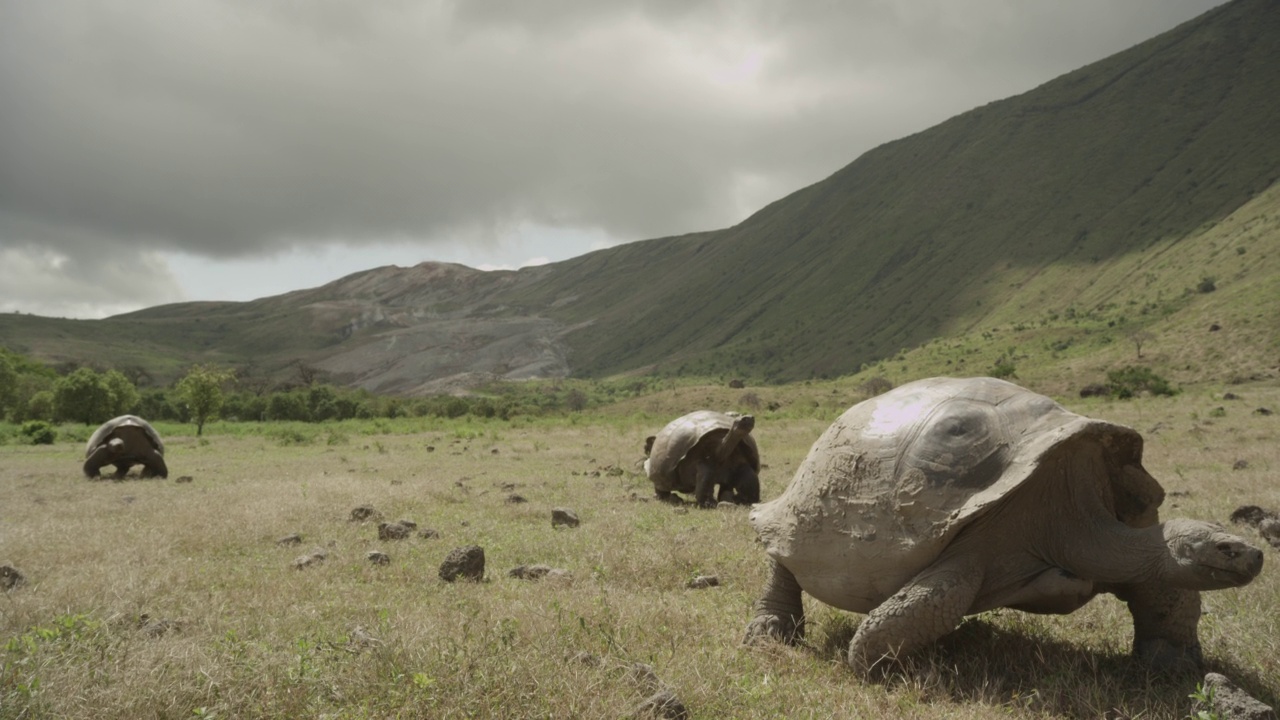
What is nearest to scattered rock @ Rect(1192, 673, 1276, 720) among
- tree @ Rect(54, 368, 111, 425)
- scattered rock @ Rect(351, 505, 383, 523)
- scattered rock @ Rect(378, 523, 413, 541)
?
scattered rock @ Rect(378, 523, 413, 541)

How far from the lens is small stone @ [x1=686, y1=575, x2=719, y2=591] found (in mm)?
8117

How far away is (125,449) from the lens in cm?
2017

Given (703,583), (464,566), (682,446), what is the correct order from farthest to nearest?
(682,446)
(464,566)
(703,583)

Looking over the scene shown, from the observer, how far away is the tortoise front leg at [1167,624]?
16.5 ft

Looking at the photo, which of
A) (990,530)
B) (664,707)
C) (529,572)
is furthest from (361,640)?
(990,530)

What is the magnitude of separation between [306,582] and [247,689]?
399 centimetres

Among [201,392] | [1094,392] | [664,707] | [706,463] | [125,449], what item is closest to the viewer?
[664,707]

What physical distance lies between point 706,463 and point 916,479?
9.74 m

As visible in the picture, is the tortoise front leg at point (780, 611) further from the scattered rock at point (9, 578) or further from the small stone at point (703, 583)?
the scattered rock at point (9, 578)

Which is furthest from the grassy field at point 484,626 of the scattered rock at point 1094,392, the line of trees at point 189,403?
the line of trees at point 189,403

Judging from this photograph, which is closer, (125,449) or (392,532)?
(392,532)

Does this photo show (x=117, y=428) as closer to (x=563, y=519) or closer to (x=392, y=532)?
(x=392, y=532)

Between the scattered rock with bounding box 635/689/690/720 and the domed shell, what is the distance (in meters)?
1.84

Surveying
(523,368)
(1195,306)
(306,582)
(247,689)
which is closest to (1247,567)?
(247,689)
